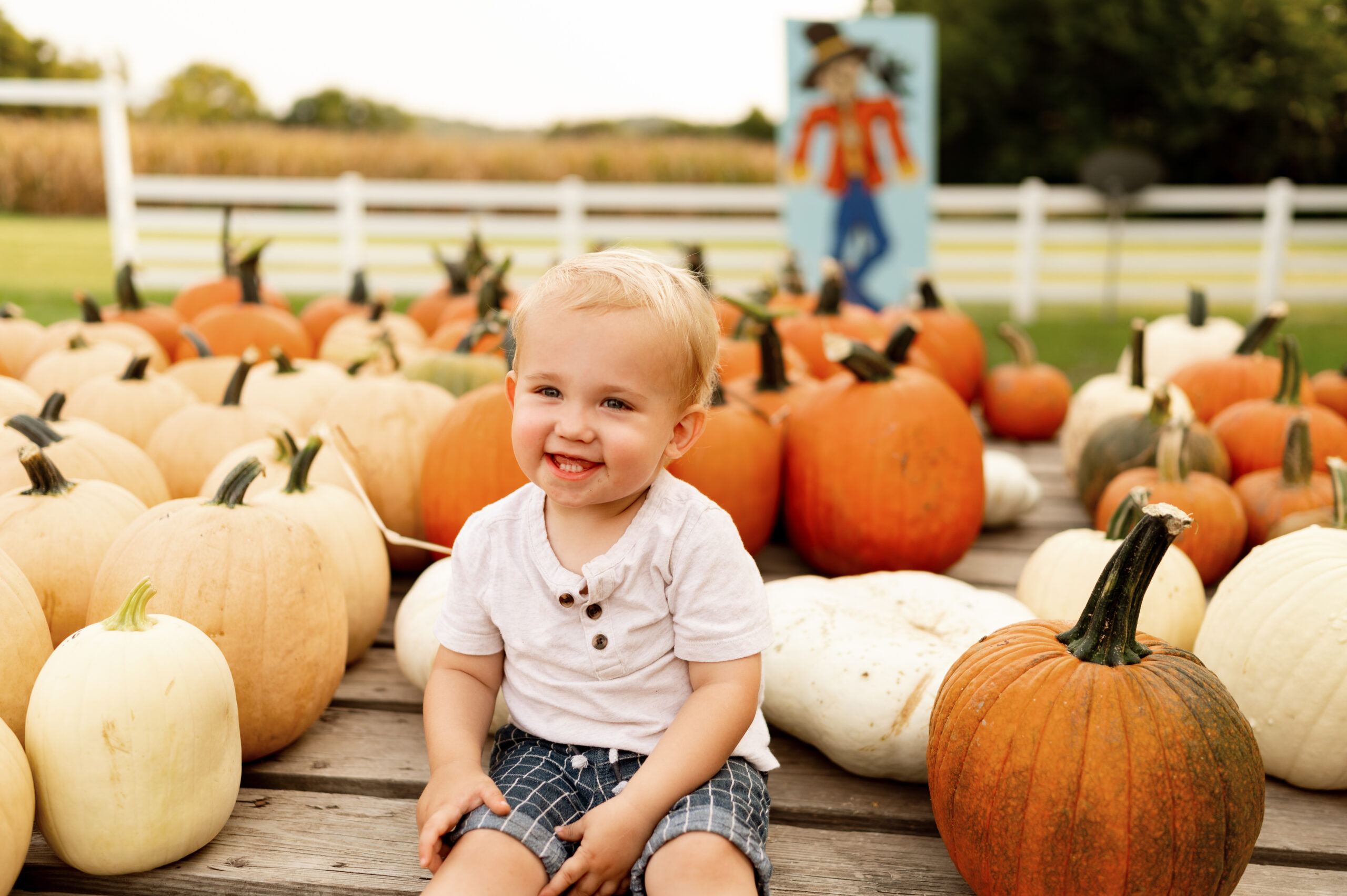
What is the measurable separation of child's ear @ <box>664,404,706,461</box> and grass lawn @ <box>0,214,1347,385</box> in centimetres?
529

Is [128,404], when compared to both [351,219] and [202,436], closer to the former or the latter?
[202,436]

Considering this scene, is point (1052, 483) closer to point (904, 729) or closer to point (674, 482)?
point (904, 729)

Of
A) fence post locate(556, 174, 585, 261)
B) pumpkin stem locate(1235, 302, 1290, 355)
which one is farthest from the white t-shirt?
→ fence post locate(556, 174, 585, 261)

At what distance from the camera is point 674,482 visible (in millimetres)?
1595

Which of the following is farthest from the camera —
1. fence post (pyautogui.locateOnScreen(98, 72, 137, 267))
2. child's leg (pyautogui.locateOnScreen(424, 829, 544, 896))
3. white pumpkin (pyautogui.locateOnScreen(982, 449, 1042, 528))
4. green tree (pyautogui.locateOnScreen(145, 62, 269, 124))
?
green tree (pyautogui.locateOnScreen(145, 62, 269, 124))

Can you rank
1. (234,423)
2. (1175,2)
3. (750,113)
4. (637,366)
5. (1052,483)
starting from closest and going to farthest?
(637,366) < (234,423) < (1052,483) < (1175,2) < (750,113)

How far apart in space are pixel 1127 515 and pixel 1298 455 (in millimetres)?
745

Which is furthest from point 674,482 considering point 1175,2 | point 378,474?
point 1175,2

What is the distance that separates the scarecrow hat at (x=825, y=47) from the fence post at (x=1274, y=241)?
5617mm

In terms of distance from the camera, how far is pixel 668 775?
139cm

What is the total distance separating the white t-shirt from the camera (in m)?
1.49

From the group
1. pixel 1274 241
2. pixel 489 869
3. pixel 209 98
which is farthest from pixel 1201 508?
pixel 209 98

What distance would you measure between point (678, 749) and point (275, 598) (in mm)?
782

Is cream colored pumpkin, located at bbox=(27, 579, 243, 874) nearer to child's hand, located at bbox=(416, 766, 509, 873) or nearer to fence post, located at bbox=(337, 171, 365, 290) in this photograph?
child's hand, located at bbox=(416, 766, 509, 873)
